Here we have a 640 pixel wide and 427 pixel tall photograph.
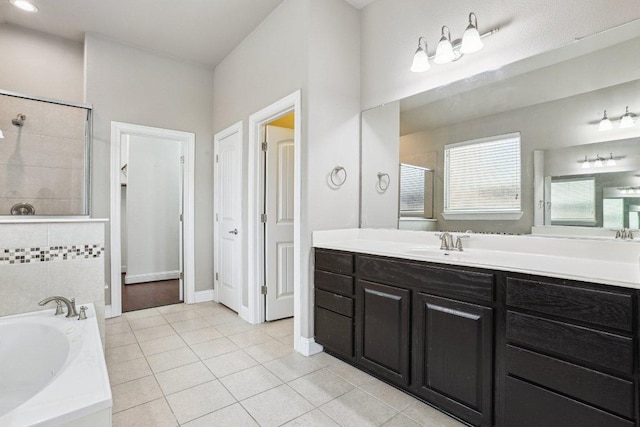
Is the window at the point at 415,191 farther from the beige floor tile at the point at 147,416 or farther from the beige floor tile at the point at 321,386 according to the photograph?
the beige floor tile at the point at 147,416

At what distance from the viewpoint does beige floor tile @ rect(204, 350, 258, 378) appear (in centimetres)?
219

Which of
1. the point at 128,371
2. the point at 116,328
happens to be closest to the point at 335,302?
the point at 128,371

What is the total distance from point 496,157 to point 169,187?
4865mm

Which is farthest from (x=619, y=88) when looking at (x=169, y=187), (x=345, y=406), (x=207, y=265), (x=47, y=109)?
(x=169, y=187)

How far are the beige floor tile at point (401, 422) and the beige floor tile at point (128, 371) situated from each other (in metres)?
1.62

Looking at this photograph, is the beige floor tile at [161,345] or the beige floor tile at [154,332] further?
the beige floor tile at [154,332]

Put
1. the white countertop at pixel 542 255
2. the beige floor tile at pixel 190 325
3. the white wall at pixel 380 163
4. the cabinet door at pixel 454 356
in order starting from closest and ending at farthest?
the white countertop at pixel 542 255 → the cabinet door at pixel 454 356 → the white wall at pixel 380 163 → the beige floor tile at pixel 190 325

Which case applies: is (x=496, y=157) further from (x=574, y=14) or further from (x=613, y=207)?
(x=574, y=14)

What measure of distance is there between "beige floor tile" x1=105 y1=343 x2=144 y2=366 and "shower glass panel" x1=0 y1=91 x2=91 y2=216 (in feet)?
4.62

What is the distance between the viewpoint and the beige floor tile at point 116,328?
290cm

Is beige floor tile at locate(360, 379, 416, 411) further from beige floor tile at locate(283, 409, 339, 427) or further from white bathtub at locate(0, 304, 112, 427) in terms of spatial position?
white bathtub at locate(0, 304, 112, 427)

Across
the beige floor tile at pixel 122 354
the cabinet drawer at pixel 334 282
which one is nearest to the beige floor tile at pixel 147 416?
the beige floor tile at pixel 122 354

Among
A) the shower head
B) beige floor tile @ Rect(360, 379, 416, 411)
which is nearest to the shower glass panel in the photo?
the shower head

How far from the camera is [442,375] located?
1652 millimetres
